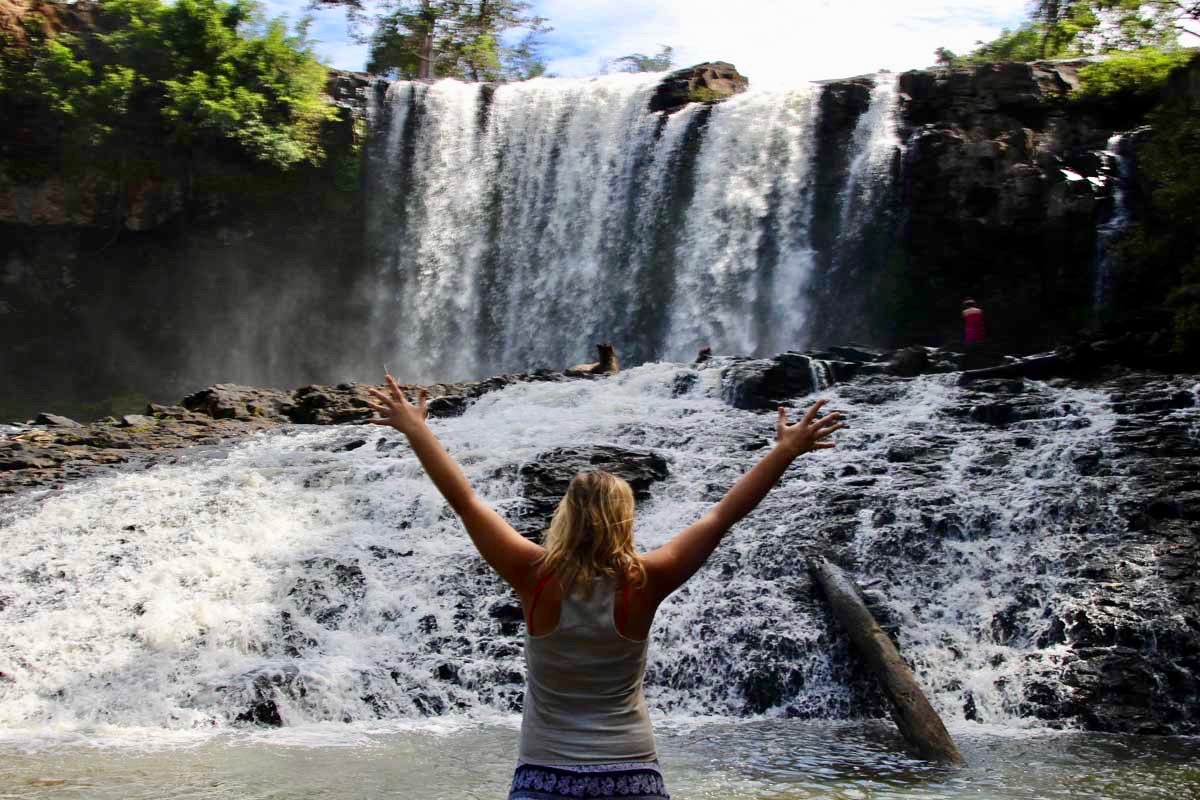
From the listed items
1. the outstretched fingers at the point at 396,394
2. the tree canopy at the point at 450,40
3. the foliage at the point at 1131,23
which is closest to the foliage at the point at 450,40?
the tree canopy at the point at 450,40

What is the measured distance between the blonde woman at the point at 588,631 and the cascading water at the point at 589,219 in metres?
23.3

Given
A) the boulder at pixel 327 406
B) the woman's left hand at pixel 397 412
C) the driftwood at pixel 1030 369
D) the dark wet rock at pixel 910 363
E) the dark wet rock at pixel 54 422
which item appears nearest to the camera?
the woman's left hand at pixel 397 412

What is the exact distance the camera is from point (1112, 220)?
2272 cm

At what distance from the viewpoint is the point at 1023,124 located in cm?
2486

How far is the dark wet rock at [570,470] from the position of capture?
40.4ft

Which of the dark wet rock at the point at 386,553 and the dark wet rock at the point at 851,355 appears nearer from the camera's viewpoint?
the dark wet rock at the point at 386,553

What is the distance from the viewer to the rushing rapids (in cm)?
887

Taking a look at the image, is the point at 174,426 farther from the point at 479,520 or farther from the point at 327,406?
the point at 479,520

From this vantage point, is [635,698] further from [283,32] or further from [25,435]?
[283,32]

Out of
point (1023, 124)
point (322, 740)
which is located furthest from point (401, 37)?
point (322, 740)

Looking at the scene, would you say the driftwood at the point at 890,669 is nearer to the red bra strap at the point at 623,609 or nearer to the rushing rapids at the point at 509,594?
the rushing rapids at the point at 509,594

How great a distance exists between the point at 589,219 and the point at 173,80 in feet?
36.0

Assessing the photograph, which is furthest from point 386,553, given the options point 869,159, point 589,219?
point 589,219

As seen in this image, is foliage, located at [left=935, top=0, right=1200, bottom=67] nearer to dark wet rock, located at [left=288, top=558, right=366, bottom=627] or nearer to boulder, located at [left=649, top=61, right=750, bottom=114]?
boulder, located at [left=649, top=61, right=750, bottom=114]
